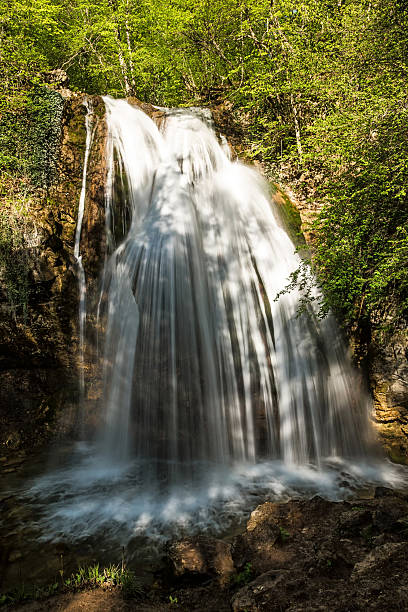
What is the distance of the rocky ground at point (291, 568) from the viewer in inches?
92.6

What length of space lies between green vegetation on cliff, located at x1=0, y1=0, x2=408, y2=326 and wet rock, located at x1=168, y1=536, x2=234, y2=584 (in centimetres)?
411

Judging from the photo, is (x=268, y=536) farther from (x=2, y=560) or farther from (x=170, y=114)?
(x=170, y=114)

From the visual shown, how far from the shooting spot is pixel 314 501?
166 inches

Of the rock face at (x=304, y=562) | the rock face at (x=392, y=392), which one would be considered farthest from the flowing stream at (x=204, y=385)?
the rock face at (x=304, y=562)

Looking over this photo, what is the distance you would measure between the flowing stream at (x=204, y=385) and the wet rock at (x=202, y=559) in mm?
1251

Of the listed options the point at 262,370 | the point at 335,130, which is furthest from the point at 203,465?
the point at 335,130

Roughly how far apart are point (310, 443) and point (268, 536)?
333 centimetres

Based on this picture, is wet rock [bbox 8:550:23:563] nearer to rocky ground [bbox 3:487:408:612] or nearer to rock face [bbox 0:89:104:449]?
rocky ground [bbox 3:487:408:612]

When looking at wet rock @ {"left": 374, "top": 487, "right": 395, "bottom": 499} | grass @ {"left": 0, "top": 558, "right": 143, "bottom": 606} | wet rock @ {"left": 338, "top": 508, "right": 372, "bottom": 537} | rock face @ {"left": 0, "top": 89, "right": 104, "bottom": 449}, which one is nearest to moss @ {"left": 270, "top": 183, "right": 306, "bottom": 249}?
rock face @ {"left": 0, "top": 89, "right": 104, "bottom": 449}

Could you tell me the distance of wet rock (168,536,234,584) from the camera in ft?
10.7

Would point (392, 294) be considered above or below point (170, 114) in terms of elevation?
→ below

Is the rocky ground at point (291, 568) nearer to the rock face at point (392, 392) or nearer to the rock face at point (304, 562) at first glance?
the rock face at point (304, 562)

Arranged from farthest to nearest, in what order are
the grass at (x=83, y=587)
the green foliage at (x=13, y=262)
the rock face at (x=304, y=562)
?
the green foliage at (x=13, y=262)
the grass at (x=83, y=587)
the rock face at (x=304, y=562)

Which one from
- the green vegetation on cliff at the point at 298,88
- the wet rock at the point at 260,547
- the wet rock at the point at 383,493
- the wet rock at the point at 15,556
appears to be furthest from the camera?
the green vegetation on cliff at the point at 298,88
